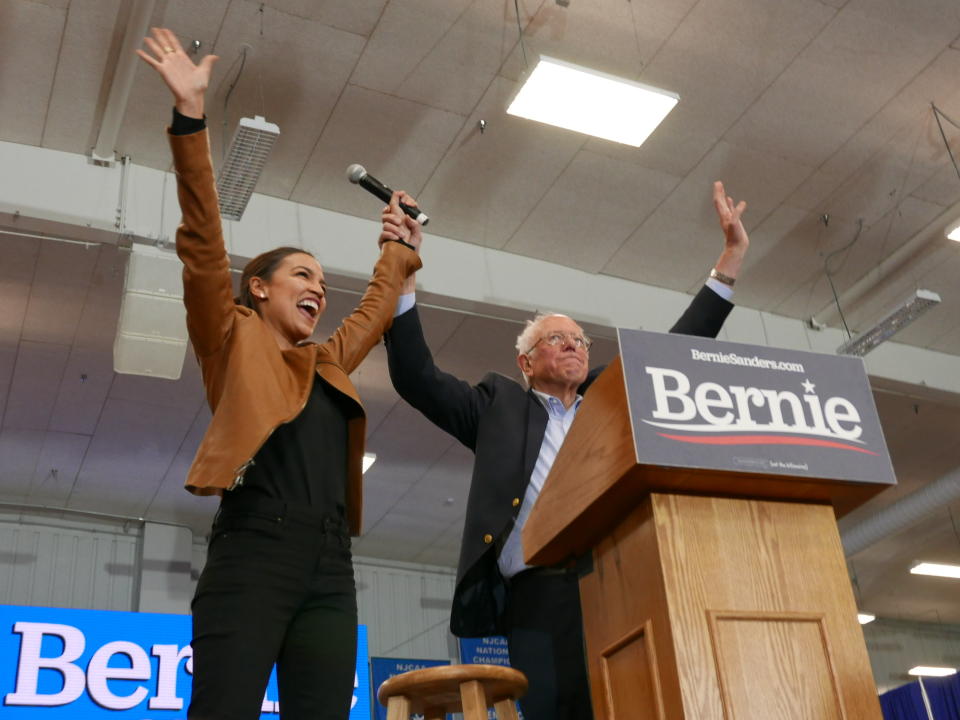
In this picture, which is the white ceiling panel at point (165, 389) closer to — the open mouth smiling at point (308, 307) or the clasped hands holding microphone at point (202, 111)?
the clasped hands holding microphone at point (202, 111)

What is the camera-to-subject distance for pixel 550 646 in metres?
1.98

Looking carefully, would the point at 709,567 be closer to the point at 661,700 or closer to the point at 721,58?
the point at 661,700

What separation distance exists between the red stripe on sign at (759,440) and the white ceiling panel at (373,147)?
170 inches

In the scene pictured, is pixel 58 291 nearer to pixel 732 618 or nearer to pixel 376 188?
pixel 376 188

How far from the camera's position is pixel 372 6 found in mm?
5012

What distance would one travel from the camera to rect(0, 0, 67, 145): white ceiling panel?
4902 mm

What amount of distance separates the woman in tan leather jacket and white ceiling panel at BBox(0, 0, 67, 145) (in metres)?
3.53

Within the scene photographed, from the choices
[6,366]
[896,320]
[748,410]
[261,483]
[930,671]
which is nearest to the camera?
[748,410]

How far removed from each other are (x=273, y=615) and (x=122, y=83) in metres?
4.29

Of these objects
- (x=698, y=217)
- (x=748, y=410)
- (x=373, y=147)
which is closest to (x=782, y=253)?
(x=698, y=217)

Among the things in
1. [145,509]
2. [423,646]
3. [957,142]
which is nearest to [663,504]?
[957,142]

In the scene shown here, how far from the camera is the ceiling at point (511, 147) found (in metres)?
5.16

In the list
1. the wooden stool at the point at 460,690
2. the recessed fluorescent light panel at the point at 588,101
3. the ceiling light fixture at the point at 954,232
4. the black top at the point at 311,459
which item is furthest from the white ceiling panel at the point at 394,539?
the black top at the point at 311,459

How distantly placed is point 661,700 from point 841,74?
490 centimetres
